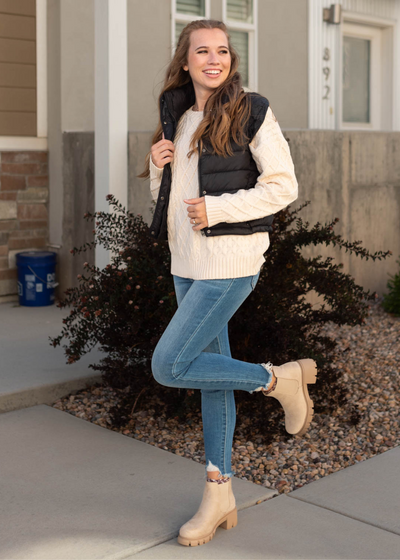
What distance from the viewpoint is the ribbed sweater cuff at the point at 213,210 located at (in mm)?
2588

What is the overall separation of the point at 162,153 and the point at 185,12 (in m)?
5.97

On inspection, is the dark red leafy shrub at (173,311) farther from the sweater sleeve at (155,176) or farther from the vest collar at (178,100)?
the vest collar at (178,100)

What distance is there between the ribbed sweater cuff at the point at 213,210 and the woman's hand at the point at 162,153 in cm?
26

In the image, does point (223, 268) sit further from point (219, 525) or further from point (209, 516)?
point (219, 525)

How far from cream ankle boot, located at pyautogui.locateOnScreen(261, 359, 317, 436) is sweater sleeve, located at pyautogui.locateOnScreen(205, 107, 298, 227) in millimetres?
646

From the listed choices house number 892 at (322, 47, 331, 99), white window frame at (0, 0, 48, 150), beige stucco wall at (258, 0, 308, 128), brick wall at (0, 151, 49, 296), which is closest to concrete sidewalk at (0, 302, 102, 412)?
brick wall at (0, 151, 49, 296)

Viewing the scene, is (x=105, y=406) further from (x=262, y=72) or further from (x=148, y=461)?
(x=262, y=72)

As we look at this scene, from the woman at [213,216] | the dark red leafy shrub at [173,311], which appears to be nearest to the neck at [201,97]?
the woman at [213,216]

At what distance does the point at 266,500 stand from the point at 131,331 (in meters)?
1.26

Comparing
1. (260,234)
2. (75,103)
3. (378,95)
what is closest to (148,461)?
(260,234)

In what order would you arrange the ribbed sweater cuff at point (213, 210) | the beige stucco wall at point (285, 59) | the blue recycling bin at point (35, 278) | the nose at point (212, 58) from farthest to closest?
the beige stucco wall at point (285, 59) < the blue recycling bin at point (35, 278) < the nose at point (212, 58) < the ribbed sweater cuff at point (213, 210)

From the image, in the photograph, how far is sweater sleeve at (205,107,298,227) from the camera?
103 inches

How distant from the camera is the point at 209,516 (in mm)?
2832

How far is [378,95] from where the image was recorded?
407 inches
